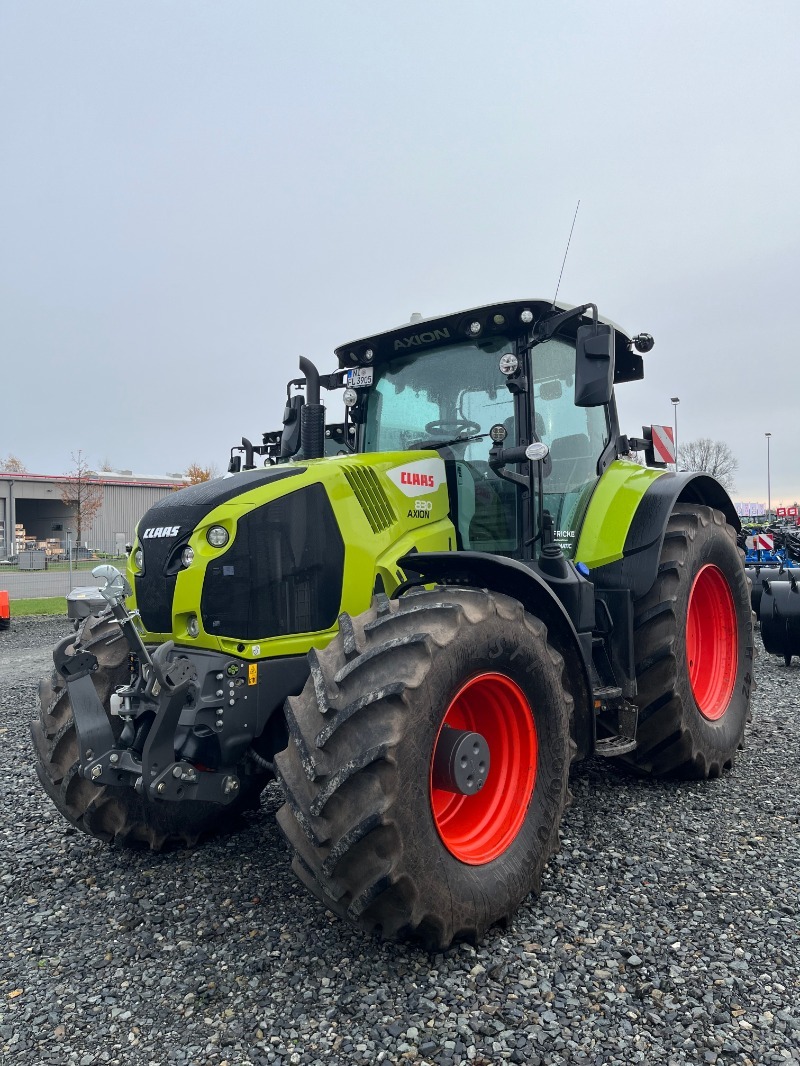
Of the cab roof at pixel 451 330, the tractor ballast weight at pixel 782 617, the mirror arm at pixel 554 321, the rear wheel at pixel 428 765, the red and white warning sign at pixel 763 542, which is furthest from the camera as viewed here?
the red and white warning sign at pixel 763 542

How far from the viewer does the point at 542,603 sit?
11.6 feet

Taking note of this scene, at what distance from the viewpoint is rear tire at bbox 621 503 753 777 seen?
4297 millimetres

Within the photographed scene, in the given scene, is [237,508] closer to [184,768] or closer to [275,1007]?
[184,768]

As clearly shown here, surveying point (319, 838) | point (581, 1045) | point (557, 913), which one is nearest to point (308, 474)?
point (319, 838)

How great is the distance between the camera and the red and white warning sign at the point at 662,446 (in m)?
5.55

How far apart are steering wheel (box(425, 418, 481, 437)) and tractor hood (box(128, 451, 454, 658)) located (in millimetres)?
598

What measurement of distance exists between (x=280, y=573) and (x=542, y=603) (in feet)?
3.90

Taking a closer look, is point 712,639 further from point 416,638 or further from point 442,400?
point 416,638

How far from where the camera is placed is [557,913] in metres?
3.05

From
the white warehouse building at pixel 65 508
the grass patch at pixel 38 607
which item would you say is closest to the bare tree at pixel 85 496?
the white warehouse building at pixel 65 508

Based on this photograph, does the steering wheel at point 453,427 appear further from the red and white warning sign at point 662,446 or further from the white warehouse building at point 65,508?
the white warehouse building at point 65,508

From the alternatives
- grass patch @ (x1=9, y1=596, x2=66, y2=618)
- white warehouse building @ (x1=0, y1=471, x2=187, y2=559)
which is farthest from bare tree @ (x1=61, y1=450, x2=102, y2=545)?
grass patch @ (x1=9, y1=596, x2=66, y2=618)

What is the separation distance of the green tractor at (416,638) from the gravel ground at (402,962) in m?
0.22

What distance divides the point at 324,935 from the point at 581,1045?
1006mm
